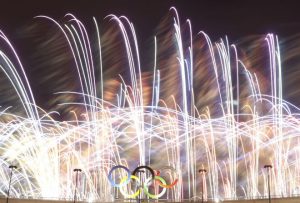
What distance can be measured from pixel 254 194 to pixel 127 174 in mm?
11870

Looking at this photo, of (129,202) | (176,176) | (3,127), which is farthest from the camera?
(129,202)

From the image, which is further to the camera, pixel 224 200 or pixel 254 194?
pixel 224 200

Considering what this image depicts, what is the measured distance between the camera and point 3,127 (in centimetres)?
3850

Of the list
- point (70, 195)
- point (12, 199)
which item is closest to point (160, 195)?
point (70, 195)

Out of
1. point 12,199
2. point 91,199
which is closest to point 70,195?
point 91,199

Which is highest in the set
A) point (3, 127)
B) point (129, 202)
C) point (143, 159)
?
point (3, 127)

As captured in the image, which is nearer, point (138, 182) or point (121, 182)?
point (121, 182)

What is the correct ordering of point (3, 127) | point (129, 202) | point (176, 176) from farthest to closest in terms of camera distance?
point (129, 202) → point (176, 176) → point (3, 127)

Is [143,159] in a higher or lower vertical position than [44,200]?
higher

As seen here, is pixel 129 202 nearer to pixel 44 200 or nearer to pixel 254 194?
pixel 44 200

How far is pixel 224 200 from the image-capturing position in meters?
42.7

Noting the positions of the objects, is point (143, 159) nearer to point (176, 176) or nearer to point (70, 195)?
point (176, 176)

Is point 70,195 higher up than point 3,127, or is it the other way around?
point 3,127

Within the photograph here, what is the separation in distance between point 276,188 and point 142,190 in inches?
489
